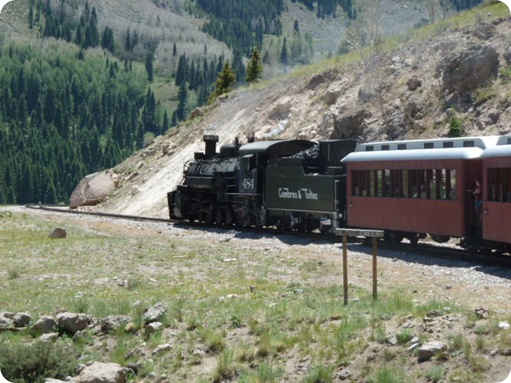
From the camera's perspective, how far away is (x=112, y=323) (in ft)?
50.7

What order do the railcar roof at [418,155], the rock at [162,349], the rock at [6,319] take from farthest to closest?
the railcar roof at [418,155], the rock at [6,319], the rock at [162,349]

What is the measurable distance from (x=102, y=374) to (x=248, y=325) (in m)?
2.94

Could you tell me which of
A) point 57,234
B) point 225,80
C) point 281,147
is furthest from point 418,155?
point 225,80

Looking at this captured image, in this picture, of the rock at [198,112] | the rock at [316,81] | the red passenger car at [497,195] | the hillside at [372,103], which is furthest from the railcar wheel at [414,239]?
the rock at [198,112]

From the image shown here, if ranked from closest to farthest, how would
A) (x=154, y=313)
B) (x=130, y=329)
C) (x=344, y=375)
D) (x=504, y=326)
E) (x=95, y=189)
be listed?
(x=344, y=375)
(x=504, y=326)
(x=130, y=329)
(x=154, y=313)
(x=95, y=189)

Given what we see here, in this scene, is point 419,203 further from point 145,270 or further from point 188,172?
point 188,172

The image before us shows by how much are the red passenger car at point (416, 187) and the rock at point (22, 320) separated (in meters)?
11.6

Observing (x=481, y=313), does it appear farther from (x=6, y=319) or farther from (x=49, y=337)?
(x=6, y=319)

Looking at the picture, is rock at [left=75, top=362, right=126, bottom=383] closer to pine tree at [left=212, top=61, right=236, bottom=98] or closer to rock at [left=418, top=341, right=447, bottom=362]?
rock at [left=418, top=341, right=447, bottom=362]

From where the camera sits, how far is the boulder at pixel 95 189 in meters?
58.6

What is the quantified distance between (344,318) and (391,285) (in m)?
4.71

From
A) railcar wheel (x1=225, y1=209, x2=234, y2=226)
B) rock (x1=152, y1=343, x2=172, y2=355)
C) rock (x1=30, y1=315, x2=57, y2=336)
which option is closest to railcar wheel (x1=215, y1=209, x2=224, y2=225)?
railcar wheel (x1=225, y1=209, x2=234, y2=226)

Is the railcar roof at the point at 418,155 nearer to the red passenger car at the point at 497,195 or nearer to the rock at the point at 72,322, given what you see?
the red passenger car at the point at 497,195

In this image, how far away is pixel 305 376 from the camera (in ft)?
40.9
